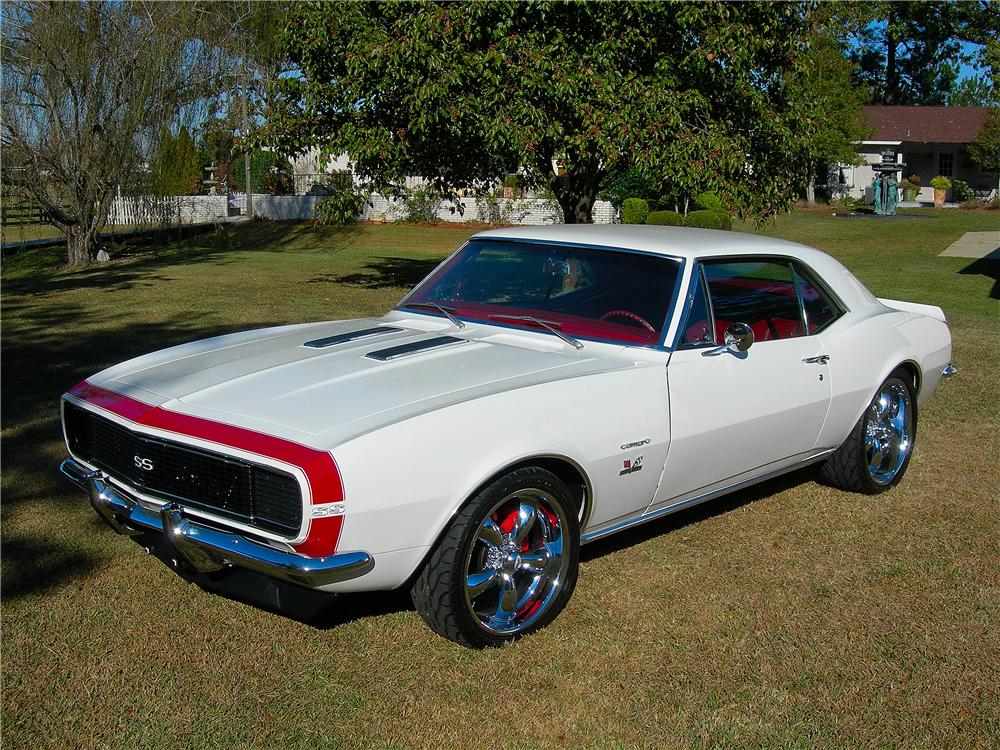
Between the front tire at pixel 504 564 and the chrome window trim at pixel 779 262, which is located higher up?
the chrome window trim at pixel 779 262

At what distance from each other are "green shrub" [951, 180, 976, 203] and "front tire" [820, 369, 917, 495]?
43.7 metres

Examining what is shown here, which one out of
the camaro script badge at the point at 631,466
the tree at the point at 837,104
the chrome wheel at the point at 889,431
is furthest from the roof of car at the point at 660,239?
the tree at the point at 837,104

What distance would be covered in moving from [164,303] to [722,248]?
34.6 feet

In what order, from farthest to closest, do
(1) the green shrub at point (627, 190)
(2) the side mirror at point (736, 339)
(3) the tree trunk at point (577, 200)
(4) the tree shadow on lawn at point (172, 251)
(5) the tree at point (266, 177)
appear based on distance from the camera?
(5) the tree at point (266, 177) < (1) the green shrub at point (627, 190) < (4) the tree shadow on lawn at point (172, 251) < (3) the tree trunk at point (577, 200) < (2) the side mirror at point (736, 339)

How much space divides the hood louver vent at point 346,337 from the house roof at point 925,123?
4810 cm

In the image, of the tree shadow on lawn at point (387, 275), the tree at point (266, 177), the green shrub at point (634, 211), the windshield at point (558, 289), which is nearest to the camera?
the windshield at point (558, 289)

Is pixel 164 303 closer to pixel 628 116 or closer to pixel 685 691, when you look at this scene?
pixel 628 116

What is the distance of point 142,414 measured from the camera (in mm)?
3816

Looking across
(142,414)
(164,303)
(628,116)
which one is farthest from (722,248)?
(164,303)

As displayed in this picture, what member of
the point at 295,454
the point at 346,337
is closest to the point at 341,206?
the point at 346,337

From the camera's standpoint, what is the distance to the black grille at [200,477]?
3426mm

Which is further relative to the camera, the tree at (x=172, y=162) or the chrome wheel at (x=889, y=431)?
the tree at (x=172, y=162)

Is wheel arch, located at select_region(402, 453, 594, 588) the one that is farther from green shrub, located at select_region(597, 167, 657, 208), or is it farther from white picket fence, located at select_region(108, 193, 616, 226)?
green shrub, located at select_region(597, 167, 657, 208)

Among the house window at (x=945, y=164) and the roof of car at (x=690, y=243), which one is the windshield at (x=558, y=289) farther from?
the house window at (x=945, y=164)
